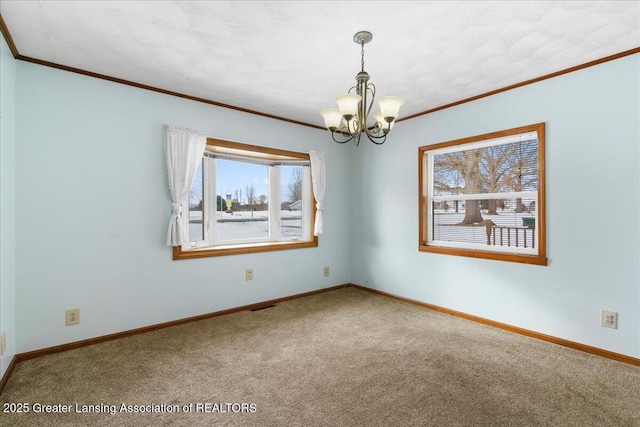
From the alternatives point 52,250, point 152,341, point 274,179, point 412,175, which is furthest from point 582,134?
point 52,250

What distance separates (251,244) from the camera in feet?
13.2

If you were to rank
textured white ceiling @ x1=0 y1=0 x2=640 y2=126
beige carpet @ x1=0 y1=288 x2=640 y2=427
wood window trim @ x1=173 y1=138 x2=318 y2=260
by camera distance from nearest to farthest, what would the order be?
beige carpet @ x1=0 y1=288 x2=640 y2=427, textured white ceiling @ x1=0 y1=0 x2=640 y2=126, wood window trim @ x1=173 y1=138 x2=318 y2=260

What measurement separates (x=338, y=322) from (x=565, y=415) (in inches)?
77.6

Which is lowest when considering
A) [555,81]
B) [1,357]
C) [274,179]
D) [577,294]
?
[1,357]

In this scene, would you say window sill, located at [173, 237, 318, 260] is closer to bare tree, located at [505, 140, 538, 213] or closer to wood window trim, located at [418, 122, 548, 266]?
wood window trim, located at [418, 122, 548, 266]

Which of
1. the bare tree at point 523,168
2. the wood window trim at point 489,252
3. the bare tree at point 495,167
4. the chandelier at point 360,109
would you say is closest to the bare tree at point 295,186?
the wood window trim at point 489,252

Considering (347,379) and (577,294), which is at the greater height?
(577,294)

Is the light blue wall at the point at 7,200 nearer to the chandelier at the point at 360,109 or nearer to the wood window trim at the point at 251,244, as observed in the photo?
the wood window trim at the point at 251,244

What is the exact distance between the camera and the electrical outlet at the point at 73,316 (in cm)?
266

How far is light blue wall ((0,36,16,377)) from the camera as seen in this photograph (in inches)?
83.7

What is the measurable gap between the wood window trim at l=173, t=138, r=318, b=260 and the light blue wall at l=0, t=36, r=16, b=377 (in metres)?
1.23

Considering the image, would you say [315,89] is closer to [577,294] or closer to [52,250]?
[52,250]

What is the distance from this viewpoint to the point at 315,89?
10.4 ft

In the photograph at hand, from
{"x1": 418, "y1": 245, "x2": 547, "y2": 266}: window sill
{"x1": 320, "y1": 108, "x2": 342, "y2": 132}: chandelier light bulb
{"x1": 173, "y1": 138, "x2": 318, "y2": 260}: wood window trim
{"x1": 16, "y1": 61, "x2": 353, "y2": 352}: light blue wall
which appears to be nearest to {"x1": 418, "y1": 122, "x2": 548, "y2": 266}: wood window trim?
{"x1": 418, "y1": 245, "x2": 547, "y2": 266}: window sill
